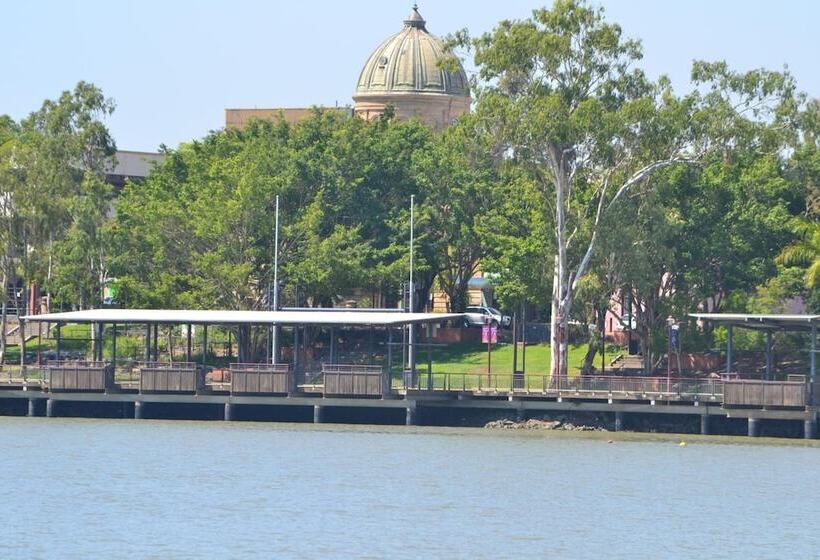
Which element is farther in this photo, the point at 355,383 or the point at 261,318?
the point at 261,318

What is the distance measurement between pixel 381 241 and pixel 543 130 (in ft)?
72.2

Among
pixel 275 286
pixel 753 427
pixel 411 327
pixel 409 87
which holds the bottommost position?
pixel 753 427

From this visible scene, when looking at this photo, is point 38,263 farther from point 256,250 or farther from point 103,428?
point 103,428

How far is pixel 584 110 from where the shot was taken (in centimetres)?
8081

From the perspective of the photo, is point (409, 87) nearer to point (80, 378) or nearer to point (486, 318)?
point (486, 318)

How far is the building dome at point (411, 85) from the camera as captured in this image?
150125 mm

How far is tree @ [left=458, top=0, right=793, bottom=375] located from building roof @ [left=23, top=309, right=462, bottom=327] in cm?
849

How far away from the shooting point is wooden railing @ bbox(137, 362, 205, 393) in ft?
250

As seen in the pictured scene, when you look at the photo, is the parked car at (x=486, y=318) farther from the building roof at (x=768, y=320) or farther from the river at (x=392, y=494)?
the river at (x=392, y=494)

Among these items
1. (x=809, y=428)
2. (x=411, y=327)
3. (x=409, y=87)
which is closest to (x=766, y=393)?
(x=809, y=428)

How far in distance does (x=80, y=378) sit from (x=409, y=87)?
7777 cm

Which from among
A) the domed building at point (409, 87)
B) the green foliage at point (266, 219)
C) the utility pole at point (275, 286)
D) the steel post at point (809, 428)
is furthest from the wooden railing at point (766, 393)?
the domed building at point (409, 87)

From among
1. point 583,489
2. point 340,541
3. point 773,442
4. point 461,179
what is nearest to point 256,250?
point 461,179

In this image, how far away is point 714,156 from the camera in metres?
83.3
